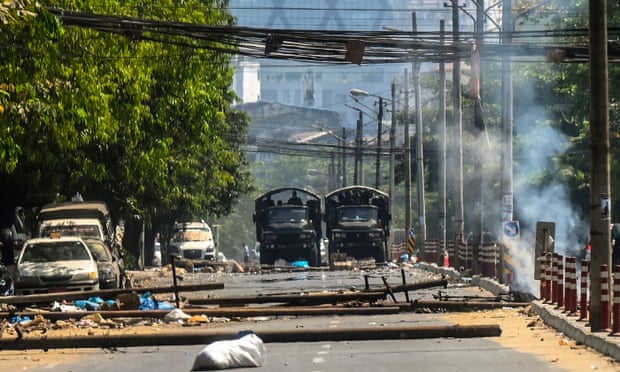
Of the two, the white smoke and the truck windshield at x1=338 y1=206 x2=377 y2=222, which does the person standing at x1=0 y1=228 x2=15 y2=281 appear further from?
the truck windshield at x1=338 y1=206 x2=377 y2=222

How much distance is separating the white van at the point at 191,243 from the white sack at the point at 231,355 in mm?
57308

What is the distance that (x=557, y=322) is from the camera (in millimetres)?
22047

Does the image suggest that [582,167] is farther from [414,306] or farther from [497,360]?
[497,360]

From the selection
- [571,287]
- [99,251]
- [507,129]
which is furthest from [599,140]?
[99,251]

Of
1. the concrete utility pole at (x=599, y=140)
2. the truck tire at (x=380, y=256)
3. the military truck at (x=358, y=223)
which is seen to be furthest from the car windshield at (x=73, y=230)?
the truck tire at (x=380, y=256)

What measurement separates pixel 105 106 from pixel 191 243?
49.1 metres

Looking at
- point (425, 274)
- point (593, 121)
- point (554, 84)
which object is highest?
point (554, 84)

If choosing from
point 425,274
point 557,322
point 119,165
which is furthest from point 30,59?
point 425,274

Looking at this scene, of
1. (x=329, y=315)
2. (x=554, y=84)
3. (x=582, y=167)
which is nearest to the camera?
(x=329, y=315)

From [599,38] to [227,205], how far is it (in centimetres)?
5835

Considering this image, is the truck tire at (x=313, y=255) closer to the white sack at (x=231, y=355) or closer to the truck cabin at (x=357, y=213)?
the truck cabin at (x=357, y=213)

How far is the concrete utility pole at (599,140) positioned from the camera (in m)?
19.6

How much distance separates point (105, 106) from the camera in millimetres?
28781

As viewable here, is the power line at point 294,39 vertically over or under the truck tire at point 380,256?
over
